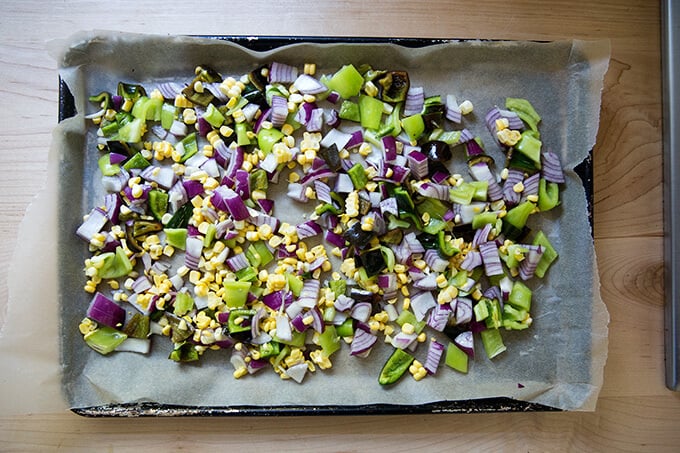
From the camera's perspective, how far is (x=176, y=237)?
4.68 ft

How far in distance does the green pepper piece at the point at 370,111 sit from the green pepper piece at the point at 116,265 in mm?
622

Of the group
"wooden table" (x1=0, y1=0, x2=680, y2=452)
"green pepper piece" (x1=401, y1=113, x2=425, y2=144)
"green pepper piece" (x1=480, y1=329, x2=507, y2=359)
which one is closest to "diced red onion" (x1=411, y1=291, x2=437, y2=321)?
"green pepper piece" (x1=480, y1=329, x2=507, y2=359)

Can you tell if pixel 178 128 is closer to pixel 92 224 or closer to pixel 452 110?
pixel 92 224

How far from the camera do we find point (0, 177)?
1456 millimetres

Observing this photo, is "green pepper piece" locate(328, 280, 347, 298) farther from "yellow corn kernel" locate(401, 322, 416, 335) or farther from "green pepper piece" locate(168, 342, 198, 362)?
"green pepper piece" locate(168, 342, 198, 362)

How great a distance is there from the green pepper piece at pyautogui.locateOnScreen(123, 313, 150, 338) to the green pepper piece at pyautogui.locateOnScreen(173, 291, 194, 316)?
68 millimetres

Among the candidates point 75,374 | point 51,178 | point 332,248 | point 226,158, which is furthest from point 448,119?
point 75,374

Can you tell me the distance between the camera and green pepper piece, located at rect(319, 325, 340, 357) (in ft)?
4.63

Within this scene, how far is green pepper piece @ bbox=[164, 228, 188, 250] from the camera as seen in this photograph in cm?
142

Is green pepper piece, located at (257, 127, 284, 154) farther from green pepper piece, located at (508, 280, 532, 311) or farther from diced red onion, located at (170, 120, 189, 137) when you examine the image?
green pepper piece, located at (508, 280, 532, 311)

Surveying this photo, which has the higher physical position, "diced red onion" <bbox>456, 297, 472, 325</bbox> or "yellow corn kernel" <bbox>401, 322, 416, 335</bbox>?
"diced red onion" <bbox>456, 297, 472, 325</bbox>

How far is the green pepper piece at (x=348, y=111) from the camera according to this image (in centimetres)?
145

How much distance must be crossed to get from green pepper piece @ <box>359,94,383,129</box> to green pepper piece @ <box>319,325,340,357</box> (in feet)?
1.55

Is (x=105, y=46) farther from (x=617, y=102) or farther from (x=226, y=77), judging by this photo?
(x=617, y=102)
